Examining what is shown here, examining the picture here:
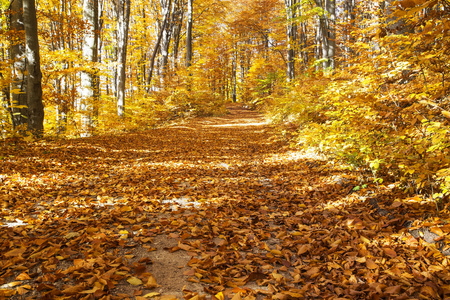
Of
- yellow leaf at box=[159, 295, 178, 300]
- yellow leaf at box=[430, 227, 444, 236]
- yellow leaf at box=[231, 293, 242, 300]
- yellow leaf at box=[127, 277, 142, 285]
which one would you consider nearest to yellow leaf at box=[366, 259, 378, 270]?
yellow leaf at box=[430, 227, 444, 236]

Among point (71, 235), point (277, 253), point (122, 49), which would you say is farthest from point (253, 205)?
point (122, 49)

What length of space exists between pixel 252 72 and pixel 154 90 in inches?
430

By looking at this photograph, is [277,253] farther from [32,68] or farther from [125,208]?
[32,68]

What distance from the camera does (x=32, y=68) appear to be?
6.51 meters

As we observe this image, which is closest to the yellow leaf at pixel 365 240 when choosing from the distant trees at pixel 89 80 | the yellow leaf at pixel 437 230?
the yellow leaf at pixel 437 230

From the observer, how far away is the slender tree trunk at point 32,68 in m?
6.32

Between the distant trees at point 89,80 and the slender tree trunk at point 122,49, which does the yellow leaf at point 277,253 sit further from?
the slender tree trunk at point 122,49

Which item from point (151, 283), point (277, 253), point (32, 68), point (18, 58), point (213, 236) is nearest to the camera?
point (151, 283)

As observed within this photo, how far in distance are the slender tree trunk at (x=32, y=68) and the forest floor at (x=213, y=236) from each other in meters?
2.14

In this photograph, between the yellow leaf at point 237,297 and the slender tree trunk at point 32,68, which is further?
the slender tree trunk at point 32,68

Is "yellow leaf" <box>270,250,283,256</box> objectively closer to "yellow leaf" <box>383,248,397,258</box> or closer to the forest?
the forest

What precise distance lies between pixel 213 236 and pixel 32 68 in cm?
689

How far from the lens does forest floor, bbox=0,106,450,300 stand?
6.39ft

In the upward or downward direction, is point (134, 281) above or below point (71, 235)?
below
